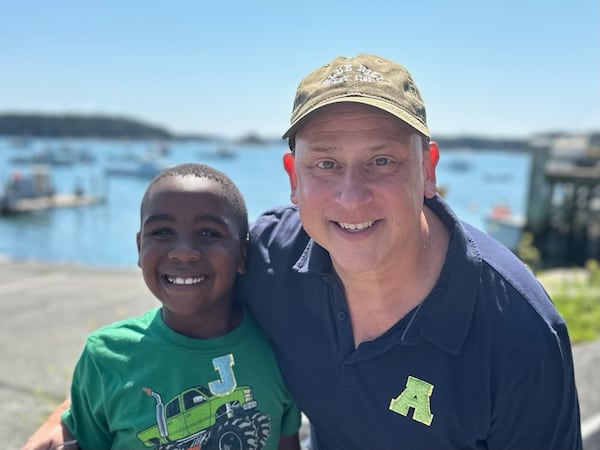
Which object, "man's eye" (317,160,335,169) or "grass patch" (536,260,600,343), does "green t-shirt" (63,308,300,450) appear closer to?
"man's eye" (317,160,335,169)

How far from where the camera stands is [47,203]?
123 feet

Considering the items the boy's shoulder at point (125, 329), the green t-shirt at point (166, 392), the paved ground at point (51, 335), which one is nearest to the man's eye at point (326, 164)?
the green t-shirt at point (166, 392)

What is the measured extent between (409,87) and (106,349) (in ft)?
5.04

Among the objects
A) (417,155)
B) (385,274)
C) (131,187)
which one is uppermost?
(417,155)

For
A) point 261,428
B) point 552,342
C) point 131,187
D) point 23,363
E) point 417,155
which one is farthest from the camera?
point 131,187

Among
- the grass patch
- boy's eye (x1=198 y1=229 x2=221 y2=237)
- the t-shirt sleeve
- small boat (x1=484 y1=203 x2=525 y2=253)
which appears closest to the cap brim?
boy's eye (x1=198 y1=229 x2=221 y2=237)

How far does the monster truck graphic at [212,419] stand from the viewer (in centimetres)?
223

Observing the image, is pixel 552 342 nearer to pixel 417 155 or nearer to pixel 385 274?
pixel 385 274

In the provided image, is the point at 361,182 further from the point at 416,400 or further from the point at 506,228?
the point at 506,228

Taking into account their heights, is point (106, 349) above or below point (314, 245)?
below

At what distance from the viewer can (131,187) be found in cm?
6053

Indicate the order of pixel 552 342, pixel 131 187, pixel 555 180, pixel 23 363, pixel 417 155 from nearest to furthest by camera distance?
pixel 552 342 < pixel 417 155 < pixel 23 363 < pixel 555 180 < pixel 131 187

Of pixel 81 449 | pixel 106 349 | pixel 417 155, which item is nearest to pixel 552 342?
pixel 417 155

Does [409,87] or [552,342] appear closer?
[552,342]
